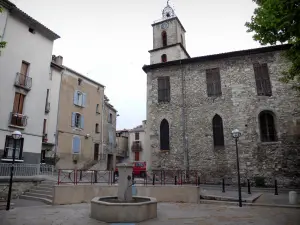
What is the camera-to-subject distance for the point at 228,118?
17.8 meters

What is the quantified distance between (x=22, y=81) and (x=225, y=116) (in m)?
15.5

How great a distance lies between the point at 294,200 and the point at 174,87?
12867mm

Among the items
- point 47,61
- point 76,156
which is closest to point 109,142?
point 76,156

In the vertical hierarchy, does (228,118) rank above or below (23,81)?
below

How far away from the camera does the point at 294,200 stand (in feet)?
31.4

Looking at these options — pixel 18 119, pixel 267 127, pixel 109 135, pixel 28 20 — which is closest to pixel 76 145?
pixel 109 135

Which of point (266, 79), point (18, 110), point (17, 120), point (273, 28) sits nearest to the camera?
point (273, 28)

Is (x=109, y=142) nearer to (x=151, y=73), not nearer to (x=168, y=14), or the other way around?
(x=151, y=73)

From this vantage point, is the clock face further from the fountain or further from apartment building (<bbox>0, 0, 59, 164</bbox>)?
the fountain

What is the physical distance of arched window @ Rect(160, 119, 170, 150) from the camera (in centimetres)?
1928

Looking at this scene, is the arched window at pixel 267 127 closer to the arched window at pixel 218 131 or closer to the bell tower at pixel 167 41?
the arched window at pixel 218 131

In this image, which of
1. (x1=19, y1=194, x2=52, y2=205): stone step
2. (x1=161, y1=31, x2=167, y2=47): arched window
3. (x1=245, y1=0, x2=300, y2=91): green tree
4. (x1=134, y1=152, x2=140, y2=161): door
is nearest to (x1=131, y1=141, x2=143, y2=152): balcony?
(x1=134, y1=152, x2=140, y2=161): door

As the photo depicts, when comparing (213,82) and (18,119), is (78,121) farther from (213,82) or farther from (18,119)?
(213,82)

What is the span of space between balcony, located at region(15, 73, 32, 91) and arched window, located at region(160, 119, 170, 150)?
11.0 metres
